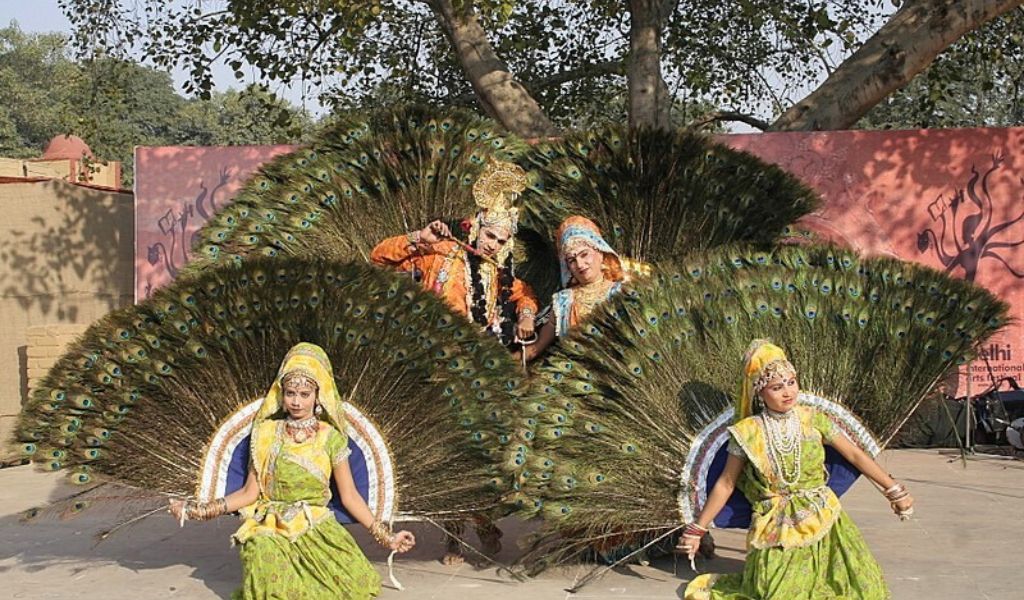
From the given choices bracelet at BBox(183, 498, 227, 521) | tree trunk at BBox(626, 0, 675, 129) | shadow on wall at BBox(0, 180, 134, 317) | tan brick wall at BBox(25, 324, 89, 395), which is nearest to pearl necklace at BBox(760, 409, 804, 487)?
bracelet at BBox(183, 498, 227, 521)

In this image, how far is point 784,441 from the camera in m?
4.98

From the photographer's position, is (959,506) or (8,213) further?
(8,213)

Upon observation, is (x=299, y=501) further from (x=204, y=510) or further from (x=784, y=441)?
(x=784, y=441)

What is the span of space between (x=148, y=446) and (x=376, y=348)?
983 mm

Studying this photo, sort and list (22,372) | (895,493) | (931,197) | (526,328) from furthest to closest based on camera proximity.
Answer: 1. (22,372)
2. (931,197)
3. (526,328)
4. (895,493)

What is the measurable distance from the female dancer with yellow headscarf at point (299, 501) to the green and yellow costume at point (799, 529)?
53.3 inches

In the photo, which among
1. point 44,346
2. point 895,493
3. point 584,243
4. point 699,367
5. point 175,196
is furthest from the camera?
point 175,196

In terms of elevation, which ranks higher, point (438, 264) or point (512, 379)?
point (438, 264)

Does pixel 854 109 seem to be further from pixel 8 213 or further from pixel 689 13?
pixel 8 213

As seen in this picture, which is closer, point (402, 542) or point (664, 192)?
point (402, 542)

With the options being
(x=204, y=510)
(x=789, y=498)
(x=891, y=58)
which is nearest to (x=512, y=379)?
(x=789, y=498)

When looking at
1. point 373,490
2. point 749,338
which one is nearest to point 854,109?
point 749,338

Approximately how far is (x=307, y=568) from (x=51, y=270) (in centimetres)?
674

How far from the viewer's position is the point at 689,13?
45.9ft
